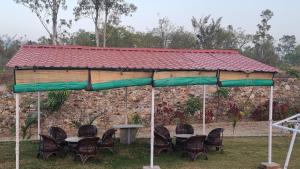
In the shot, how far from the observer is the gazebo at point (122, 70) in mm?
8289

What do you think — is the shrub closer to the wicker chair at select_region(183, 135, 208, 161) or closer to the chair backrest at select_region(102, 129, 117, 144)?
the chair backrest at select_region(102, 129, 117, 144)

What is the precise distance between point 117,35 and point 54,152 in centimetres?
2329

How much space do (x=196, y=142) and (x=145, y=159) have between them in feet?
4.93

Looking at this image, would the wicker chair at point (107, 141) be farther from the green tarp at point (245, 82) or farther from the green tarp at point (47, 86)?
the green tarp at point (245, 82)

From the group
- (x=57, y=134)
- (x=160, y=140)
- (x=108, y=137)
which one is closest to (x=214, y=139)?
(x=160, y=140)

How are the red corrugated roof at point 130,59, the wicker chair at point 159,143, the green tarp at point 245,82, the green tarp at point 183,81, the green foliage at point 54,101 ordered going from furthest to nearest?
the green foliage at point 54,101 → the wicker chair at point 159,143 → the green tarp at point 245,82 → the green tarp at point 183,81 → the red corrugated roof at point 130,59

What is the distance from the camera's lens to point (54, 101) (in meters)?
16.7

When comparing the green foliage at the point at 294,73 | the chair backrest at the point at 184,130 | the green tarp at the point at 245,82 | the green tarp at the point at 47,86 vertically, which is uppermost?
the green foliage at the point at 294,73

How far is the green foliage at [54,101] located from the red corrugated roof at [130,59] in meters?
6.59

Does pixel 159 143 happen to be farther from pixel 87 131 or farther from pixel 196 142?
pixel 87 131

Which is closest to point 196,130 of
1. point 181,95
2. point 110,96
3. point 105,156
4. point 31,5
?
point 181,95

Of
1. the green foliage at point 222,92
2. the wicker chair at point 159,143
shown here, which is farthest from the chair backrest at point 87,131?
the green foliage at point 222,92

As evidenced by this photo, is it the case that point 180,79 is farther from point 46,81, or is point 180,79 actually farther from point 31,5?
point 31,5

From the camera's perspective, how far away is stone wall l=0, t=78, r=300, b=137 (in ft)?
54.8
